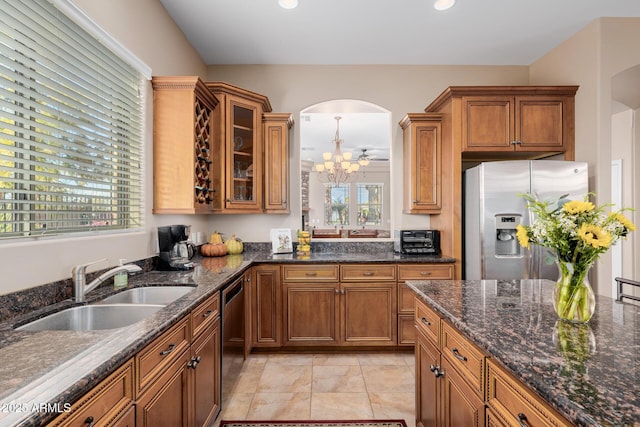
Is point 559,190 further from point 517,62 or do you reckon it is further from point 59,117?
point 59,117

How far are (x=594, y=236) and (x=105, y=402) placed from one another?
166 cm

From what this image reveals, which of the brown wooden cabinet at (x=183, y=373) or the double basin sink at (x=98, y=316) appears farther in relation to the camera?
the double basin sink at (x=98, y=316)

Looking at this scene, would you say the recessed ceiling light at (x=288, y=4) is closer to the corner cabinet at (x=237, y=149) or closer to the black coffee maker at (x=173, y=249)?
the corner cabinet at (x=237, y=149)

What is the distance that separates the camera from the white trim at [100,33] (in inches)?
63.9

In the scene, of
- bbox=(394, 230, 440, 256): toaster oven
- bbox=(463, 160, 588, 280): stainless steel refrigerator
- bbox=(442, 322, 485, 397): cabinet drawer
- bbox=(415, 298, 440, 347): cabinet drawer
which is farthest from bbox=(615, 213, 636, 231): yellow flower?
bbox=(394, 230, 440, 256): toaster oven

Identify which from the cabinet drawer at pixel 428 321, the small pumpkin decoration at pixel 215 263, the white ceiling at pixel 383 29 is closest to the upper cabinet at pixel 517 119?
the white ceiling at pixel 383 29

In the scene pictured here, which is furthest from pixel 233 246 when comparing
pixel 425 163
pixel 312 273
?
pixel 425 163

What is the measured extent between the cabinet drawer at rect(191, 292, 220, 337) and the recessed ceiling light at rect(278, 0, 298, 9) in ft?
7.43

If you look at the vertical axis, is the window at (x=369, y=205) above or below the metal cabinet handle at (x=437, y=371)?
above

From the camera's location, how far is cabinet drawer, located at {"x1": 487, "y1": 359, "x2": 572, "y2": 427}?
82 cm

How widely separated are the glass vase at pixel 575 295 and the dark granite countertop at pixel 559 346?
0.05 metres

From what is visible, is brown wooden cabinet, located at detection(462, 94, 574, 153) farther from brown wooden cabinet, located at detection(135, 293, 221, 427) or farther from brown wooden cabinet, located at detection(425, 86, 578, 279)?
brown wooden cabinet, located at detection(135, 293, 221, 427)

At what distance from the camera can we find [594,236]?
3.69 ft

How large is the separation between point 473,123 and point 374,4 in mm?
1354
